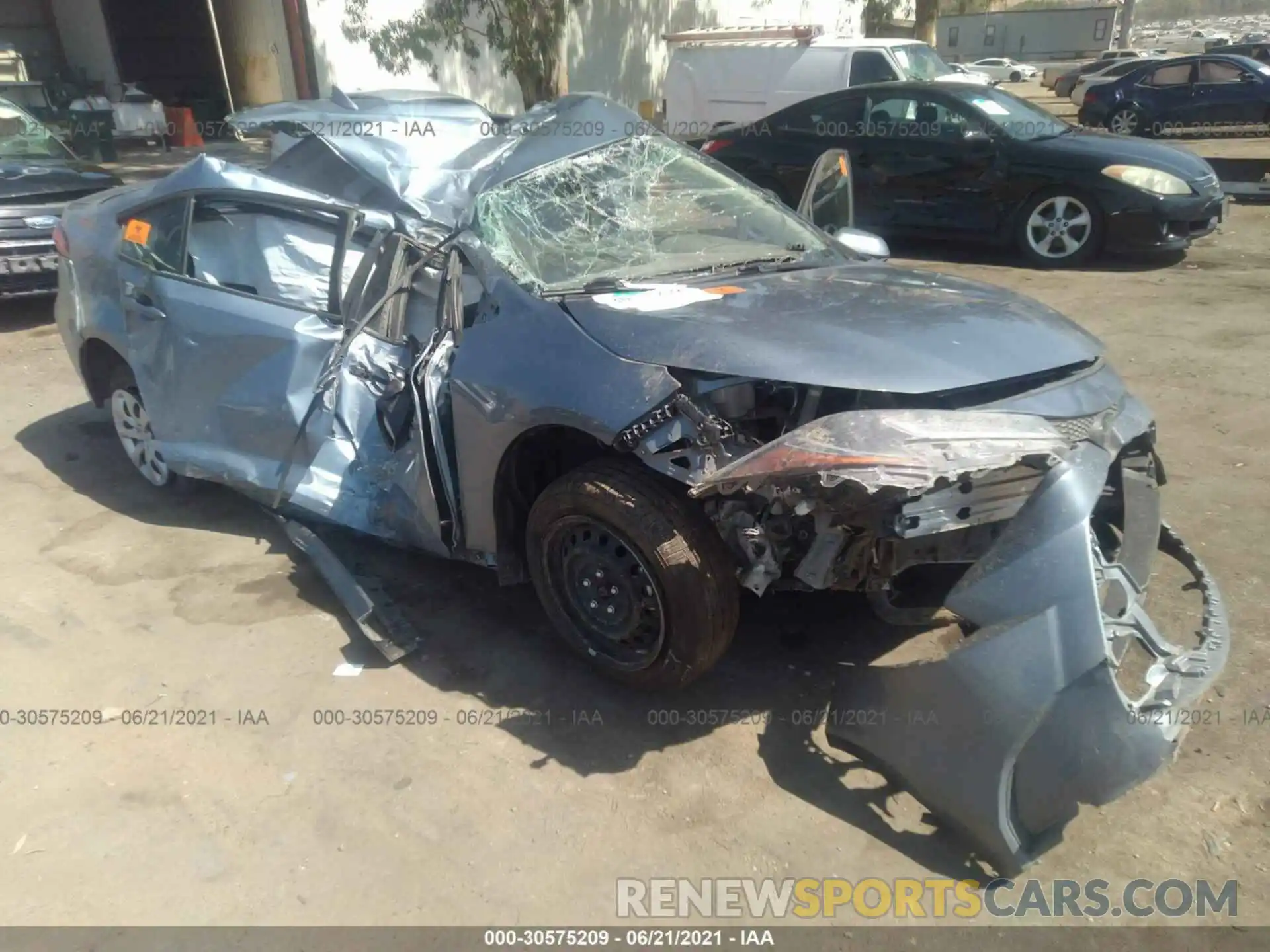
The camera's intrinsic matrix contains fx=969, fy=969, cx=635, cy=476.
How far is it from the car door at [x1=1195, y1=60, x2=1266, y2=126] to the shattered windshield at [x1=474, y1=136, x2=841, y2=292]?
17.6m

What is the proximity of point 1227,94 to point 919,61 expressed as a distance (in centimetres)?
707

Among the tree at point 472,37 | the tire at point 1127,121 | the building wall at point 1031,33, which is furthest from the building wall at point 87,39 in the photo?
the building wall at point 1031,33

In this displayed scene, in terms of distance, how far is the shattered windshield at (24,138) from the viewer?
873 cm

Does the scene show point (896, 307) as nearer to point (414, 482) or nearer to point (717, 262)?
point (717, 262)

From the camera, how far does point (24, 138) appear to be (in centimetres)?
888

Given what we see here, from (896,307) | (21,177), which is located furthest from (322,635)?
(21,177)

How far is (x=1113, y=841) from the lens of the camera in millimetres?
2664

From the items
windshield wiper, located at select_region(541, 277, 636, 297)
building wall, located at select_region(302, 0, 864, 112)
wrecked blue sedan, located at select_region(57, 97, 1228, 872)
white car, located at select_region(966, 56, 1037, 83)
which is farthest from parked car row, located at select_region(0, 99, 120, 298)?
white car, located at select_region(966, 56, 1037, 83)

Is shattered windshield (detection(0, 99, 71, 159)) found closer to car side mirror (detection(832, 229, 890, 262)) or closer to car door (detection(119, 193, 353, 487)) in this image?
car door (detection(119, 193, 353, 487))

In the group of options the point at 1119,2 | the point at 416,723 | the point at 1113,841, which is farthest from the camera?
the point at 1119,2

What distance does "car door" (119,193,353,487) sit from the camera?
4.03 meters

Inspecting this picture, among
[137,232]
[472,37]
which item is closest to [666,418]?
[137,232]

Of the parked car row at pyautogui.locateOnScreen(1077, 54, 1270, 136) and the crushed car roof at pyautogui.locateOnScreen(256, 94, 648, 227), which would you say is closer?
the crushed car roof at pyautogui.locateOnScreen(256, 94, 648, 227)

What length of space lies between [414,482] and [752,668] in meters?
1.43
